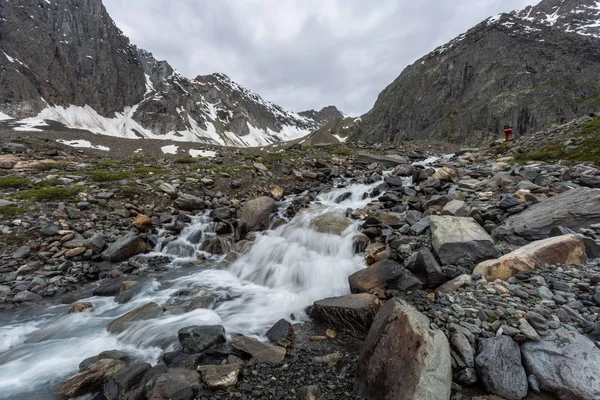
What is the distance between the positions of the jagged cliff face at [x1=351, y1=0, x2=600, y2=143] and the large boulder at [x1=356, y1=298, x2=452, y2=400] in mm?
69761

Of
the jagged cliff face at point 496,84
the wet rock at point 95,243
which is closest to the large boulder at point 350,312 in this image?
the wet rock at point 95,243

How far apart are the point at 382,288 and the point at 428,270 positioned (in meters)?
Answer: 1.25

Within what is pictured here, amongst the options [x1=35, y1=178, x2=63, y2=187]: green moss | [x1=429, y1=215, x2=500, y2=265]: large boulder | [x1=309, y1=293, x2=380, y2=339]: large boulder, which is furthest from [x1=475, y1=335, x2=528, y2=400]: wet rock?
[x1=35, y1=178, x2=63, y2=187]: green moss

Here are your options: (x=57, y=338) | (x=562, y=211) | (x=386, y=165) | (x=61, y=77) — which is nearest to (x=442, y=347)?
(x=562, y=211)

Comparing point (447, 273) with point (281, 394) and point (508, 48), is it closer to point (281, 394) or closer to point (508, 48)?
point (281, 394)

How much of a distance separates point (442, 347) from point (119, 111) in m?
209

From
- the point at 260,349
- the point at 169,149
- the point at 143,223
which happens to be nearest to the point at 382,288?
the point at 260,349

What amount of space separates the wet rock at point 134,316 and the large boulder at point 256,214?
6.25 metres

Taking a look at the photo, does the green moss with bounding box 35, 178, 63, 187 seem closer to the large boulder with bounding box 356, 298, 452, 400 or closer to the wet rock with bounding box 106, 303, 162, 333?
the wet rock with bounding box 106, 303, 162, 333

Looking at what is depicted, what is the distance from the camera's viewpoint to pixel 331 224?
12.1 m

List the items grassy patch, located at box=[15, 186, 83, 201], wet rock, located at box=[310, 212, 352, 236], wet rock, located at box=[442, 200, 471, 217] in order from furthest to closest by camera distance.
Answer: grassy patch, located at box=[15, 186, 83, 201], wet rock, located at box=[310, 212, 352, 236], wet rock, located at box=[442, 200, 471, 217]

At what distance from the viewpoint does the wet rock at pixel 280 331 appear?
21.8 ft

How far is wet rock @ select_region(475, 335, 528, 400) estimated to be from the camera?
411 centimetres

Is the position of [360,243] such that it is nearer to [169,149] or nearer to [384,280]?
[384,280]
